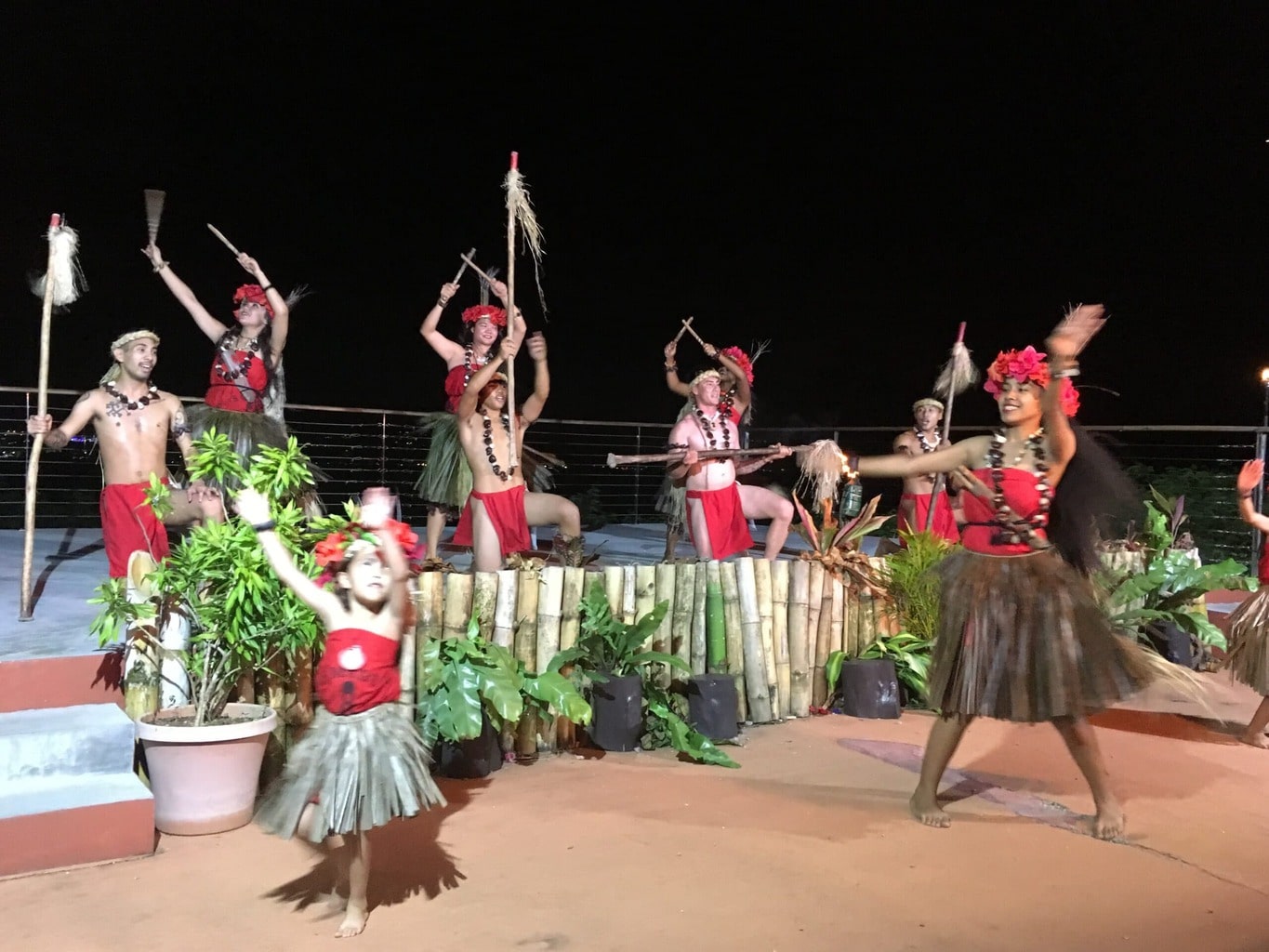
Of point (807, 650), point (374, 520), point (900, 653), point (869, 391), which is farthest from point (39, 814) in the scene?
point (869, 391)

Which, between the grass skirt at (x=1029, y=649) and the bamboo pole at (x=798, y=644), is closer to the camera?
the grass skirt at (x=1029, y=649)

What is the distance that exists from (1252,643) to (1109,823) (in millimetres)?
1895

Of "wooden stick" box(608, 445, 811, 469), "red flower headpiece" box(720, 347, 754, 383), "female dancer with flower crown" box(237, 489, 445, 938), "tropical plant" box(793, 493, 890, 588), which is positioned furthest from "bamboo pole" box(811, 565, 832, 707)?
"female dancer with flower crown" box(237, 489, 445, 938)

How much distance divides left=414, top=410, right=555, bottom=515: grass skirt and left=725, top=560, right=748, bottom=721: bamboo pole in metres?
1.51

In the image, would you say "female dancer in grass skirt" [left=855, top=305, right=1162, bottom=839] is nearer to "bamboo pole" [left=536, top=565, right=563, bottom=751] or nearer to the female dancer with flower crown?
"bamboo pole" [left=536, top=565, right=563, bottom=751]

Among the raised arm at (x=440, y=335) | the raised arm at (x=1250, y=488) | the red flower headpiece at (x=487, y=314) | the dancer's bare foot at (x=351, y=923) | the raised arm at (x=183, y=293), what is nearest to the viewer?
the dancer's bare foot at (x=351, y=923)

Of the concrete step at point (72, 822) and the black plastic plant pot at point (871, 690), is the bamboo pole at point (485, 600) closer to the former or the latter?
the concrete step at point (72, 822)

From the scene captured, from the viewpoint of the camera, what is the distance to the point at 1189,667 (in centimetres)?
679

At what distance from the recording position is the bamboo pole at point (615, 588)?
16.2 ft

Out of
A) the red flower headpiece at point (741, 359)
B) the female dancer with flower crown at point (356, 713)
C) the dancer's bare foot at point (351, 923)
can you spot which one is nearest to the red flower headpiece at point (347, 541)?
the female dancer with flower crown at point (356, 713)

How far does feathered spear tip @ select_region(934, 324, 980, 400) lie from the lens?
7066 mm

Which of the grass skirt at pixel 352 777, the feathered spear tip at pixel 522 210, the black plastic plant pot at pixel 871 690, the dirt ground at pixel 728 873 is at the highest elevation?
the feathered spear tip at pixel 522 210

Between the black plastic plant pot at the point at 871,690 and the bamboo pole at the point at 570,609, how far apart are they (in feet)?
5.38

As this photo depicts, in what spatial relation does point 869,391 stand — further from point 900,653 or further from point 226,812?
point 226,812
